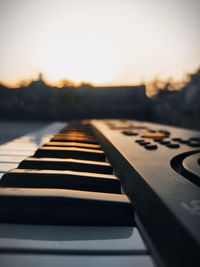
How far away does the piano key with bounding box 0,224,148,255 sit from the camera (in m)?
0.86

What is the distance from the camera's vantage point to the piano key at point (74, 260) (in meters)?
0.78

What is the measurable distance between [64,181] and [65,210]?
322 mm

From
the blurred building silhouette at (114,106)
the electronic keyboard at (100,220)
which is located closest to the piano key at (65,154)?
the electronic keyboard at (100,220)

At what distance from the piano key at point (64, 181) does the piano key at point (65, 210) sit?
0.84 ft

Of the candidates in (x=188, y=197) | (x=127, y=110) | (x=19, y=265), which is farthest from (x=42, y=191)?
(x=127, y=110)

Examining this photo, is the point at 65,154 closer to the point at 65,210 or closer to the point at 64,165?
the point at 64,165

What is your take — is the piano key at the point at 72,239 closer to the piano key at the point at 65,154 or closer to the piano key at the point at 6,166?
the piano key at the point at 6,166

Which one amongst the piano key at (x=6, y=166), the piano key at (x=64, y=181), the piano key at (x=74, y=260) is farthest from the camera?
the piano key at (x=6, y=166)

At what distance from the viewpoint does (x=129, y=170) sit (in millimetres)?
1646

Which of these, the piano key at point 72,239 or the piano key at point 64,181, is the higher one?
the piano key at point 64,181

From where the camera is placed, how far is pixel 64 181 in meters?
1.37

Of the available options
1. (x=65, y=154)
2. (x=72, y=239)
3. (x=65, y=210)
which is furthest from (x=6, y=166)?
(x=72, y=239)

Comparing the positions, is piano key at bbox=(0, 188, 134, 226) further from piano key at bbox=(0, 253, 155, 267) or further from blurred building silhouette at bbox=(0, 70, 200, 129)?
blurred building silhouette at bbox=(0, 70, 200, 129)

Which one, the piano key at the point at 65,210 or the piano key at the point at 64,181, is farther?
the piano key at the point at 64,181
